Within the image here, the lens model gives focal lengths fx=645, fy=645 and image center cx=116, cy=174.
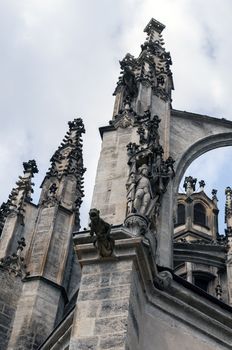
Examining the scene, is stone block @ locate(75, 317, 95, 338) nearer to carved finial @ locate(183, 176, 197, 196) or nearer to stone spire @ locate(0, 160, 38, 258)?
stone spire @ locate(0, 160, 38, 258)

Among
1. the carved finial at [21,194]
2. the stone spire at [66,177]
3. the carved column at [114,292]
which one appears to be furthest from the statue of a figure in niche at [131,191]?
the carved finial at [21,194]

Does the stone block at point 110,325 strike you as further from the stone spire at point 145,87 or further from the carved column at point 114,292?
the stone spire at point 145,87

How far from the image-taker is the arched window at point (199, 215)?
95.4ft

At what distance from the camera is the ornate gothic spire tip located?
52.5ft

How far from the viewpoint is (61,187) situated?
1177cm

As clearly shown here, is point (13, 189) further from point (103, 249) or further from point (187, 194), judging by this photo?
point (187, 194)

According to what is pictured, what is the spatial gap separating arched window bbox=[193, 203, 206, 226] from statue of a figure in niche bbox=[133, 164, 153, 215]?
65.2 feet

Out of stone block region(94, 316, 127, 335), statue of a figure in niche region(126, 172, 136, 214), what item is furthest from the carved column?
statue of a figure in niche region(126, 172, 136, 214)

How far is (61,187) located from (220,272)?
16.5 feet

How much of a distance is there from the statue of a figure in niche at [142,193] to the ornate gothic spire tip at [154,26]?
7.63 meters

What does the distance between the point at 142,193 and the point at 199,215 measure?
70.1ft

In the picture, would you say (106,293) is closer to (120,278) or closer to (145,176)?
(120,278)

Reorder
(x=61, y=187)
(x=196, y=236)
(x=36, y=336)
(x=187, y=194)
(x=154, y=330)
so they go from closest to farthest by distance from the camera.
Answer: (x=154, y=330), (x=36, y=336), (x=61, y=187), (x=196, y=236), (x=187, y=194)

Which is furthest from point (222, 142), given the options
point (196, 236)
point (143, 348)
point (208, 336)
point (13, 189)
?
point (196, 236)
